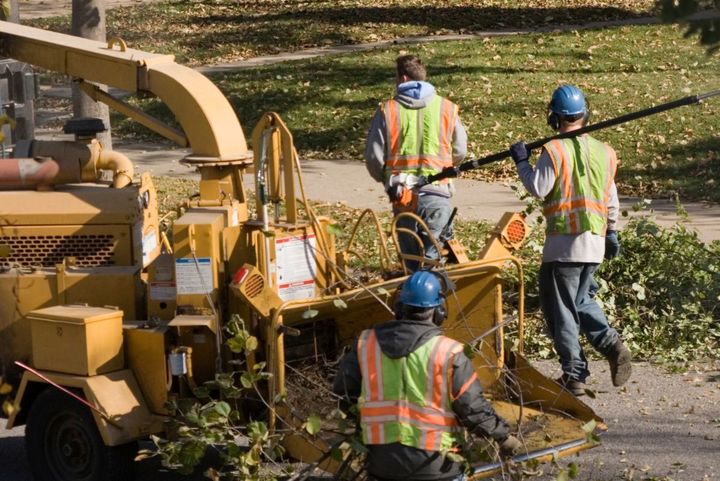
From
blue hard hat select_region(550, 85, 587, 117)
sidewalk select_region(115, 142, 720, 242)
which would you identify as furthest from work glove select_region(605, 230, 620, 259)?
sidewalk select_region(115, 142, 720, 242)

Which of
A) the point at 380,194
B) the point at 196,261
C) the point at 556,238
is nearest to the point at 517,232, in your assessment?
the point at 556,238

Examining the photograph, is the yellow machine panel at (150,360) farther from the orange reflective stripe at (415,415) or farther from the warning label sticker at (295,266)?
the orange reflective stripe at (415,415)

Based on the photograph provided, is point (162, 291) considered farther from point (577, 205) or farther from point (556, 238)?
point (577, 205)

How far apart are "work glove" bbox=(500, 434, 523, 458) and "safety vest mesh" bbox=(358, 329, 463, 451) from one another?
350 millimetres

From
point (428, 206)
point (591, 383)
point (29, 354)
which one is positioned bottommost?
point (591, 383)

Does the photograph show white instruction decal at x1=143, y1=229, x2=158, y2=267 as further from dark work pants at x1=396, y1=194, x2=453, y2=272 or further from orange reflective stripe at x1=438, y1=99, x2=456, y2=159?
orange reflective stripe at x1=438, y1=99, x2=456, y2=159

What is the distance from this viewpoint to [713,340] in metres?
9.33

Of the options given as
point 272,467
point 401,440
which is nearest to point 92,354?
point 272,467

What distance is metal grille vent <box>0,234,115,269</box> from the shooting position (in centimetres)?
716

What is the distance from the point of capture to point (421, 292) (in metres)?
5.43

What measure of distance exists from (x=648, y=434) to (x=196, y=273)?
2822 mm

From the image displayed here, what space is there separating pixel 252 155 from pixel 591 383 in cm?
287

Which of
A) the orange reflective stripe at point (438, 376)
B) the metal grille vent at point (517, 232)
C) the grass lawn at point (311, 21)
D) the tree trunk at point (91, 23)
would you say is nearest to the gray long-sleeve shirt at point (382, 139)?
the metal grille vent at point (517, 232)

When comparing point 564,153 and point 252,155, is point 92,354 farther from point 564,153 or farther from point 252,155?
point 564,153
